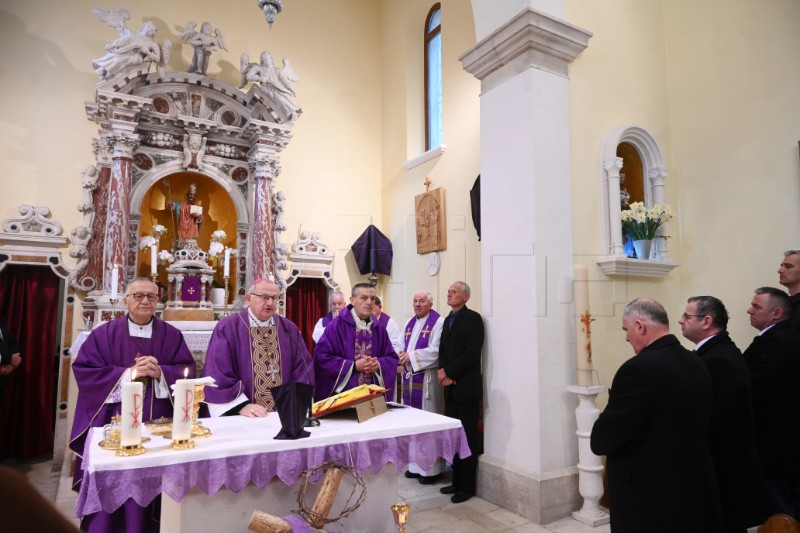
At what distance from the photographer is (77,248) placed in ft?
21.0

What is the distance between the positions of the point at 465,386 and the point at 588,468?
3.91 ft

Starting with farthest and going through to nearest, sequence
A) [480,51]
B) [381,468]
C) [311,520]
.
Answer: [480,51] → [381,468] → [311,520]

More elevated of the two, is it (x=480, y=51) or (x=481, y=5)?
(x=481, y=5)

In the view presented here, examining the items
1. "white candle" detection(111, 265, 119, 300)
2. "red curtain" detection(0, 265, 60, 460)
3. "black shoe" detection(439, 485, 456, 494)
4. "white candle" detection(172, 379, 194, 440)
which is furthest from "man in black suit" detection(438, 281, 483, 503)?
"red curtain" detection(0, 265, 60, 460)

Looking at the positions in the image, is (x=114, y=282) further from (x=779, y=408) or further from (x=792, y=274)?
(x=792, y=274)

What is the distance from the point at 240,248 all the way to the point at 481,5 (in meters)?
4.34

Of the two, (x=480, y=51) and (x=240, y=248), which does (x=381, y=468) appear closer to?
(x=480, y=51)

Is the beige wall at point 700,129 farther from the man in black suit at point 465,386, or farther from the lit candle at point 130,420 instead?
the lit candle at point 130,420

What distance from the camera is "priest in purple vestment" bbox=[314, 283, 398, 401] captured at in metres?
4.18

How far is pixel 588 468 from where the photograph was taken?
4.20m

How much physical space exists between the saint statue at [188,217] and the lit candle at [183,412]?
4.68 m

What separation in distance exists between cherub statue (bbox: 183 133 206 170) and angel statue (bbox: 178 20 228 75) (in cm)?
87

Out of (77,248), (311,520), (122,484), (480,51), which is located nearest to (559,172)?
(480,51)

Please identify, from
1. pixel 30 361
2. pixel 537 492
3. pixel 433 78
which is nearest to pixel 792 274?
pixel 537 492
